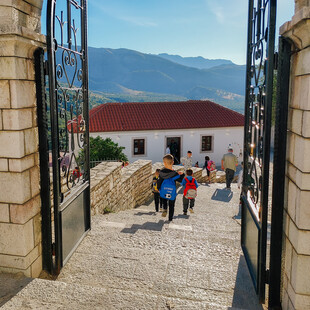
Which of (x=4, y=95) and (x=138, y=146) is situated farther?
(x=138, y=146)

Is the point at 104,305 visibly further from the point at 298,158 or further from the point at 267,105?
the point at 267,105

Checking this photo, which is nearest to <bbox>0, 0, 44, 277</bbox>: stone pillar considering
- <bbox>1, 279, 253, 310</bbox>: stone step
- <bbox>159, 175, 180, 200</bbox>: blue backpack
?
<bbox>1, 279, 253, 310</bbox>: stone step

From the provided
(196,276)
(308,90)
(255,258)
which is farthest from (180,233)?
(308,90)

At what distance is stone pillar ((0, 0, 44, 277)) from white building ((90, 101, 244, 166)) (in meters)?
18.3

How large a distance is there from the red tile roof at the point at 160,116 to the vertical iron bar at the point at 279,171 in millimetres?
19371

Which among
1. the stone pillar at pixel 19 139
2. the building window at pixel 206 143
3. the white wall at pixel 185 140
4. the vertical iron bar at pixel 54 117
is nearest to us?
the stone pillar at pixel 19 139

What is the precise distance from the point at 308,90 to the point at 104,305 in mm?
2461

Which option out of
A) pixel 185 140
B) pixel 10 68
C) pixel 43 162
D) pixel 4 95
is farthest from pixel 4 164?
pixel 185 140

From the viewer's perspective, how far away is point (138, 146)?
23.0 meters

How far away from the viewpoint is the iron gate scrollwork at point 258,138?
2955mm

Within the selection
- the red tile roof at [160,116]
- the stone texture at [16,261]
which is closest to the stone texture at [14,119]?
the stone texture at [16,261]

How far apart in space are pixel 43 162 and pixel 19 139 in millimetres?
475

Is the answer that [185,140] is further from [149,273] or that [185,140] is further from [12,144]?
[12,144]

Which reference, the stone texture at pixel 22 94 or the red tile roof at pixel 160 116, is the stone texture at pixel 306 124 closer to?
the stone texture at pixel 22 94
